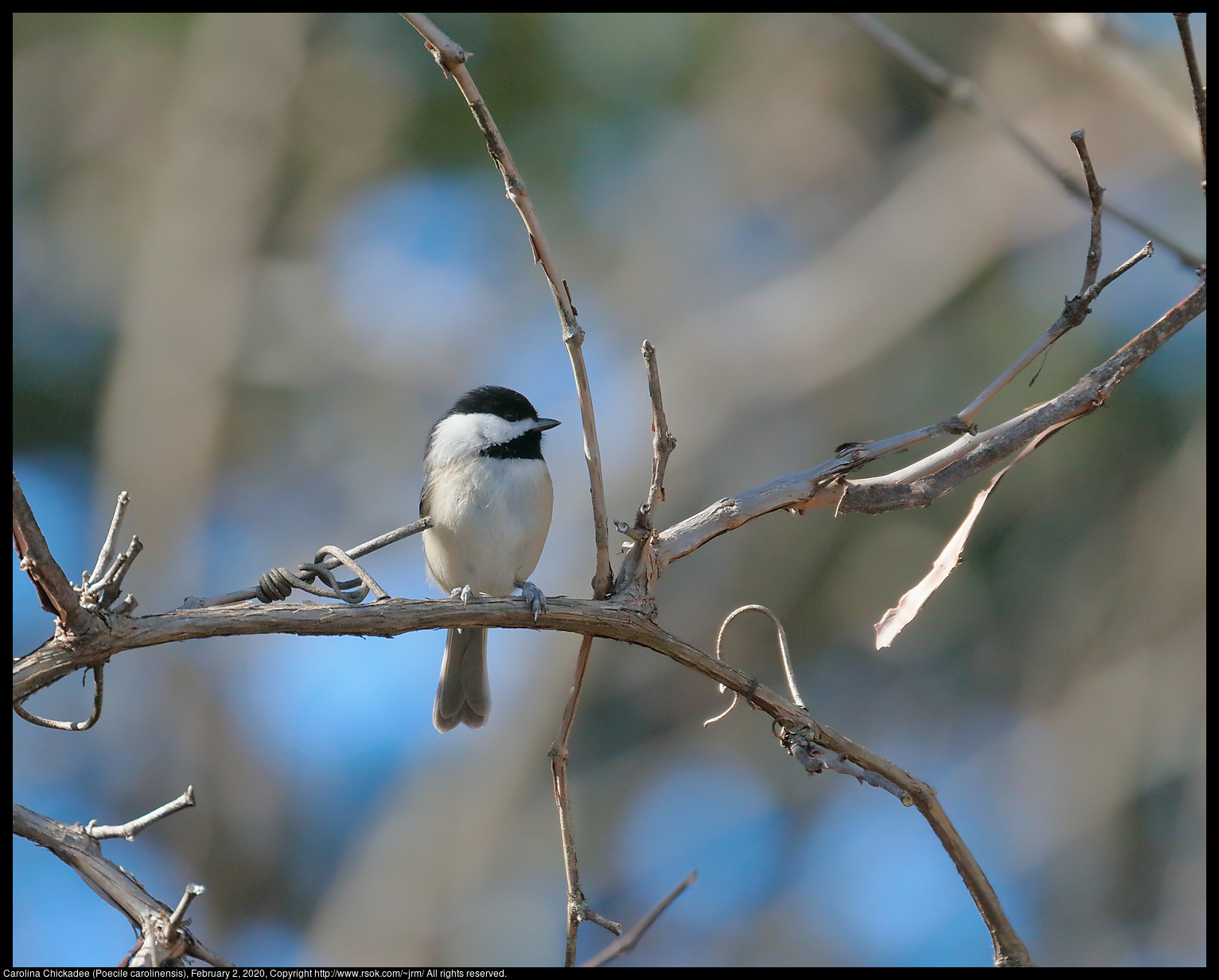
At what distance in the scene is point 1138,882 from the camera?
31.3ft

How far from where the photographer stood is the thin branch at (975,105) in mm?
2154

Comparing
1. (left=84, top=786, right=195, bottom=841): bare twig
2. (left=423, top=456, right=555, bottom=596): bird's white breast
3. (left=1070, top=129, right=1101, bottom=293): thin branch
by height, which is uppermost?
(left=423, top=456, right=555, bottom=596): bird's white breast

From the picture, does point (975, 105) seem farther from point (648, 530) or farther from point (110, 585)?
point (110, 585)

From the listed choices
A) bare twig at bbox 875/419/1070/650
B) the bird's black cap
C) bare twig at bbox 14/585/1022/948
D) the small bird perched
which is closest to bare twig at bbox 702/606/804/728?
A: bare twig at bbox 14/585/1022/948

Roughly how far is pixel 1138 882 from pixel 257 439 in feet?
34.2

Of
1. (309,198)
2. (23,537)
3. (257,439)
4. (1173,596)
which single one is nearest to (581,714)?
(257,439)

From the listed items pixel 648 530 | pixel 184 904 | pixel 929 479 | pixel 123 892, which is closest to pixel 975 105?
pixel 929 479

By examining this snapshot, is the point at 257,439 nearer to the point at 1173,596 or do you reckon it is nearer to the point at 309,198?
the point at 309,198

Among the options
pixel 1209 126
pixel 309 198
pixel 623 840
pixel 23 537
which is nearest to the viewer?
pixel 23 537

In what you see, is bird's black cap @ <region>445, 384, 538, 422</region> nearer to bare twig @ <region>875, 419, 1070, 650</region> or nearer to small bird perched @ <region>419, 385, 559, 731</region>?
small bird perched @ <region>419, 385, 559, 731</region>

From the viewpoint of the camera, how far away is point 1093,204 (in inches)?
80.1

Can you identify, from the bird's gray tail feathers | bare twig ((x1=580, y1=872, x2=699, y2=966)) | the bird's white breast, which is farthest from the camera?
the bird's gray tail feathers

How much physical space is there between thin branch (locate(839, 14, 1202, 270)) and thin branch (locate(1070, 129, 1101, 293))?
8cm

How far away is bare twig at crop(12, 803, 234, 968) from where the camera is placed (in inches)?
62.4
